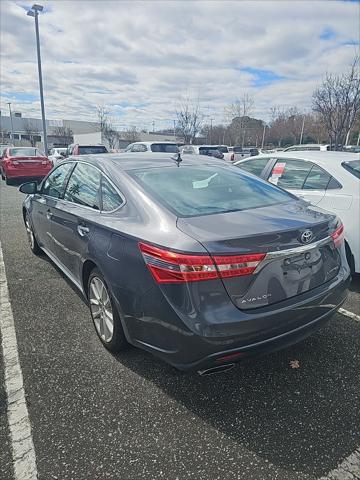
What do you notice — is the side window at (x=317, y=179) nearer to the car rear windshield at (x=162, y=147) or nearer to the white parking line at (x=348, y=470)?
the white parking line at (x=348, y=470)

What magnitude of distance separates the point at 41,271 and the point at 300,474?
3.78 meters

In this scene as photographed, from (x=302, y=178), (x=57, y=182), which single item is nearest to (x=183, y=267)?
(x=57, y=182)

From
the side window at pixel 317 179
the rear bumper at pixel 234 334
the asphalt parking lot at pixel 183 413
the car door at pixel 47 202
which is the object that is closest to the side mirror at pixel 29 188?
the car door at pixel 47 202

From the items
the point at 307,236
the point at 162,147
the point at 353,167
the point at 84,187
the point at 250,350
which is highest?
the point at 353,167

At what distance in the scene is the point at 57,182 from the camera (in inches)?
155

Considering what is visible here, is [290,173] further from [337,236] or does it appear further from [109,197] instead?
[109,197]

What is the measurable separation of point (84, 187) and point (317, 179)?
2.88 meters

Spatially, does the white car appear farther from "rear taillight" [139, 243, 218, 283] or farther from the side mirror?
the side mirror

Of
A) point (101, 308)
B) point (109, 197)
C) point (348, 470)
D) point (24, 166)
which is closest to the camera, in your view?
point (348, 470)

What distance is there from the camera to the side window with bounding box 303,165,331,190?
421 centimetres

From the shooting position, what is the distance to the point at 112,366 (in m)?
2.63

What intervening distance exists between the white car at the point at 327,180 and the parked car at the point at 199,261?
1.31 meters

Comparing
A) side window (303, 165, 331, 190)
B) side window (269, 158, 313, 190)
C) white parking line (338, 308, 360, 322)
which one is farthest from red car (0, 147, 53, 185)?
white parking line (338, 308, 360, 322)

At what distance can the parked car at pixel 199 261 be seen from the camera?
1.92 metres
